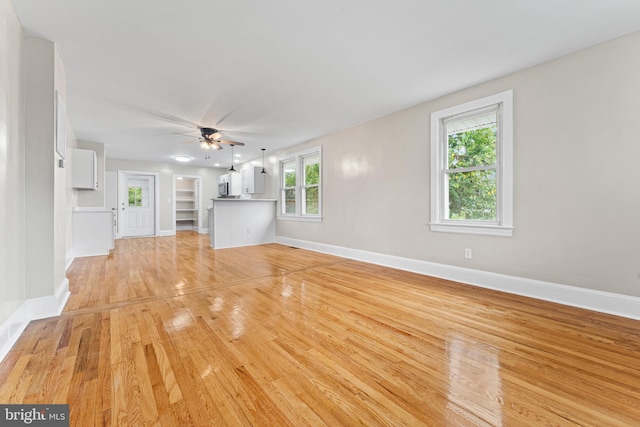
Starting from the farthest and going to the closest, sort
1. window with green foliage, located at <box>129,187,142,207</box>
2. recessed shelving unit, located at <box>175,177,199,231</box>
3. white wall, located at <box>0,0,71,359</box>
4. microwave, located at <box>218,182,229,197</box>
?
recessed shelving unit, located at <box>175,177,199,231</box> < window with green foliage, located at <box>129,187,142,207</box> < microwave, located at <box>218,182,229,197</box> < white wall, located at <box>0,0,71,359</box>

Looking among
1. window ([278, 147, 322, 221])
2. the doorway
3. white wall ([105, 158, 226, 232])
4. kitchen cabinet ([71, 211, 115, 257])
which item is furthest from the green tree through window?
the doorway

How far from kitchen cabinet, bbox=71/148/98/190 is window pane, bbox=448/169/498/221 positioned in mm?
5986

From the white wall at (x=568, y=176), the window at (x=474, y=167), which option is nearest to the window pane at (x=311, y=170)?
the white wall at (x=568, y=176)

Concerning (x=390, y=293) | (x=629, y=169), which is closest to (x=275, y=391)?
(x=390, y=293)

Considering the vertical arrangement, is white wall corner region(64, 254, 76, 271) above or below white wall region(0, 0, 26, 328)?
below

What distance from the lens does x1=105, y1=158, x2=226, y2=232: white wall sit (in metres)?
7.79

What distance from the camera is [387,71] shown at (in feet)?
9.33

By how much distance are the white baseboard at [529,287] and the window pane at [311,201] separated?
1874 millimetres

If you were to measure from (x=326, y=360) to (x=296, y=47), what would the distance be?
2.55 metres

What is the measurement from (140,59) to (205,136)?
212 cm

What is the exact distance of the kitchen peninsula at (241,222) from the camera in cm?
587

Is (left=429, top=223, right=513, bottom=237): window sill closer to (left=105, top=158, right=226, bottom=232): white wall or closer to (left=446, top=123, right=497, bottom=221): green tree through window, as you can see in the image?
(left=446, top=123, right=497, bottom=221): green tree through window

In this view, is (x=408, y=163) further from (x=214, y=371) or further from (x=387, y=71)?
(x=214, y=371)

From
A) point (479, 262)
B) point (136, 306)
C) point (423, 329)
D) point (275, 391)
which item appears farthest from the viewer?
point (479, 262)
